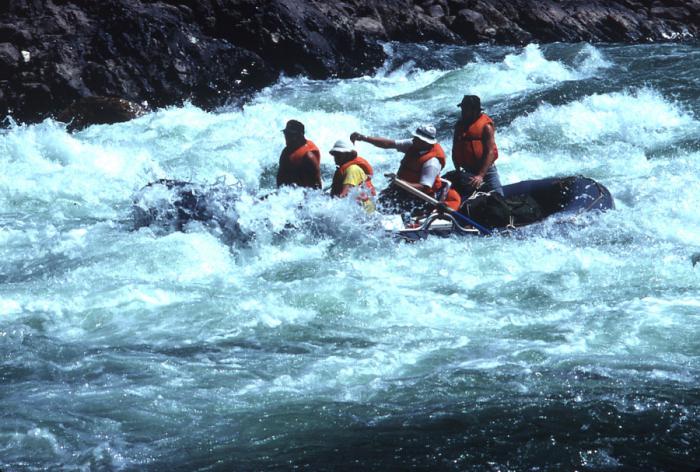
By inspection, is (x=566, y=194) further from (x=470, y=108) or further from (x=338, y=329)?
(x=338, y=329)

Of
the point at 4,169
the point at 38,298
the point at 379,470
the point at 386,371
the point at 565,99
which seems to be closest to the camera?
the point at 379,470

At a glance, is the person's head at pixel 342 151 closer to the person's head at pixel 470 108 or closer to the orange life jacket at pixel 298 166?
the orange life jacket at pixel 298 166

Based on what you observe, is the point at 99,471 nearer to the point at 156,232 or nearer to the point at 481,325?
the point at 481,325

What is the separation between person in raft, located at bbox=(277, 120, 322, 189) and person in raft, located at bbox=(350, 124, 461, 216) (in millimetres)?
725

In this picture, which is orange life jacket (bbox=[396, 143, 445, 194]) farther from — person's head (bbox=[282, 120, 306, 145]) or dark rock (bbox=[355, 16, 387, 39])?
dark rock (bbox=[355, 16, 387, 39])

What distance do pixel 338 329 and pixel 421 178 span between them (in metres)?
2.47

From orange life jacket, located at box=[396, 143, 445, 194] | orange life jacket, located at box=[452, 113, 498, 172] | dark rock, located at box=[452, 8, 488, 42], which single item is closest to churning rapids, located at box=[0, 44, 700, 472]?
orange life jacket, located at box=[396, 143, 445, 194]

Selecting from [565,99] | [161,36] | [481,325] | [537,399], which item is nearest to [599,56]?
[565,99]

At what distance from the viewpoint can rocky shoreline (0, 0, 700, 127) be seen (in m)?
14.8

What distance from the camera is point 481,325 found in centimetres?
675

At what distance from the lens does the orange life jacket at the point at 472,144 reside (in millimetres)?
9336

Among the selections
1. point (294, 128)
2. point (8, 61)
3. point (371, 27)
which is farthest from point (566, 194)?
point (371, 27)

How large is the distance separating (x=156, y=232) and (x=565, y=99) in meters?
7.94

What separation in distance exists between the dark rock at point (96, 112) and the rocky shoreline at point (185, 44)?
0.02 metres
